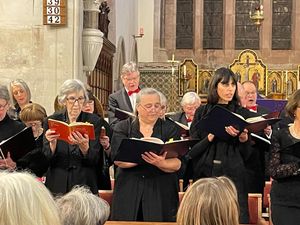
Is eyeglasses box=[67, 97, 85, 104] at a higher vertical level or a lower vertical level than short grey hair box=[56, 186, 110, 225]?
higher

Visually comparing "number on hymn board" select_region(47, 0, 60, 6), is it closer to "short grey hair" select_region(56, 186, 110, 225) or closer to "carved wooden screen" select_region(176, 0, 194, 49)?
"short grey hair" select_region(56, 186, 110, 225)

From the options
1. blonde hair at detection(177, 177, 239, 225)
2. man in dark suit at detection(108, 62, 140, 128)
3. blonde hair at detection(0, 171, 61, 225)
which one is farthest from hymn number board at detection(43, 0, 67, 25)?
blonde hair at detection(0, 171, 61, 225)

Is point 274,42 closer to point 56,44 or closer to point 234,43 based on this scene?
point 234,43

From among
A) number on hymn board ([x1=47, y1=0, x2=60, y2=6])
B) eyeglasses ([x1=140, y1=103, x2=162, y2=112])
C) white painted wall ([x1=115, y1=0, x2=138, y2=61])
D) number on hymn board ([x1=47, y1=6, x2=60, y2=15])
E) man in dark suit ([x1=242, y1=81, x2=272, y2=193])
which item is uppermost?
white painted wall ([x1=115, y1=0, x2=138, y2=61])

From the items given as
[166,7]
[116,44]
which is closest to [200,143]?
[116,44]

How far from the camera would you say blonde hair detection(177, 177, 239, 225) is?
85.7 inches

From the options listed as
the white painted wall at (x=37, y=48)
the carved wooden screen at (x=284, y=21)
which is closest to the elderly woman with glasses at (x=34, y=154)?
the white painted wall at (x=37, y=48)

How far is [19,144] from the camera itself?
4082 millimetres

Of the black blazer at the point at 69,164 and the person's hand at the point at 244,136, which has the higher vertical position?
the person's hand at the point at 244,136

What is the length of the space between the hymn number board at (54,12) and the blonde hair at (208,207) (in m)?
6.36

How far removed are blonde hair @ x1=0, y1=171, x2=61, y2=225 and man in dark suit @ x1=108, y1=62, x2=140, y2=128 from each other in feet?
13.1

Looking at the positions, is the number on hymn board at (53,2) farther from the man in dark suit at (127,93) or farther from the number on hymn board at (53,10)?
the man in dark suit at (127,93)

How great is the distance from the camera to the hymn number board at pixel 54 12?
8.21 metres

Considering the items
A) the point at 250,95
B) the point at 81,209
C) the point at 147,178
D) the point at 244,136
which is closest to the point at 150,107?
the point at 147,178
